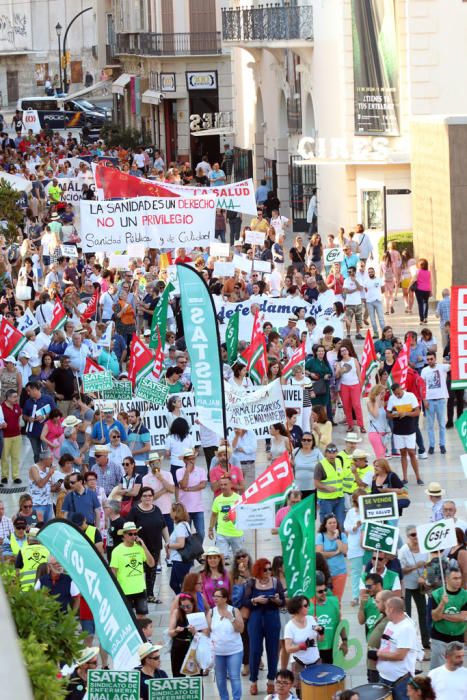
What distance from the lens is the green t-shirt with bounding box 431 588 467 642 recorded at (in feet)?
37.6

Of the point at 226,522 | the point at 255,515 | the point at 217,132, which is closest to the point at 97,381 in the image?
the point at 226,522

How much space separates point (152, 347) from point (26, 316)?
179cm

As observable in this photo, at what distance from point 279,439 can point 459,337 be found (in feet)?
7.67

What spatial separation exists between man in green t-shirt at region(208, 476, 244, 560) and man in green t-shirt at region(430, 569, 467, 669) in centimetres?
254

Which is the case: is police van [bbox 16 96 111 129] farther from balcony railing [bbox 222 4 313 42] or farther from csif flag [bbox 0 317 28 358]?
csif flag [bbox 0 317 28 358]

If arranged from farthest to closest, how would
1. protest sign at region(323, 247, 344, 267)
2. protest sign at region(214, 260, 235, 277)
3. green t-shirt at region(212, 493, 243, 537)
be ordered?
protest sign at region(323, 247, 344, 267) < protest sign at region(214, 260, 235, 277) < green t-shirt at region(212, 493, 243, 537)

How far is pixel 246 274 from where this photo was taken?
85.8ft

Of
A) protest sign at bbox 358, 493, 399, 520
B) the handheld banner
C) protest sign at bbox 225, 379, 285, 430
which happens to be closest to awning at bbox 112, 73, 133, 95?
protest sign at bbox 225, 379, 285, 430

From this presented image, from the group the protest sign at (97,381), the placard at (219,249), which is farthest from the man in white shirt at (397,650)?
the placard at (219,249)

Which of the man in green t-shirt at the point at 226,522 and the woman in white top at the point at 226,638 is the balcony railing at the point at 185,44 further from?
the woman in white top at the point at 226,638

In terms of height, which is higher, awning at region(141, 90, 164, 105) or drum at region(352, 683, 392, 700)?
awning at region(141, 90, 164, 105)

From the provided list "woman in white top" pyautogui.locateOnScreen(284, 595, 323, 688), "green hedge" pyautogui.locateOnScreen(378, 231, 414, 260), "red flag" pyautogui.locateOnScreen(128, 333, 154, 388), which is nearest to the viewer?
"woman in white top" pyautogui.locateOnScreen(284, 595, 323, 688)

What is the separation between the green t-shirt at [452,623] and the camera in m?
11.5

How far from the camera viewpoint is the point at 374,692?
10391 millimetres
